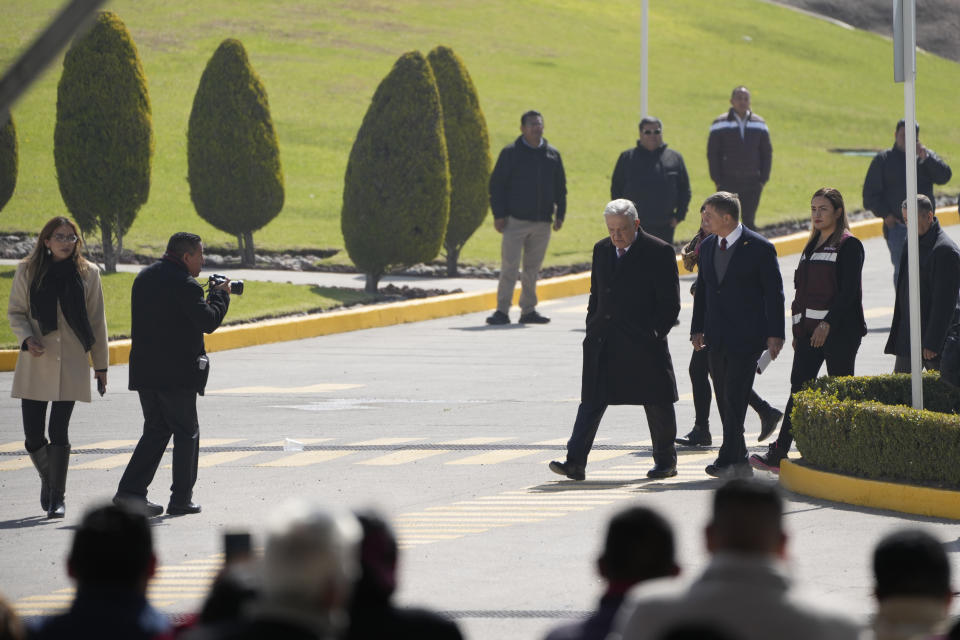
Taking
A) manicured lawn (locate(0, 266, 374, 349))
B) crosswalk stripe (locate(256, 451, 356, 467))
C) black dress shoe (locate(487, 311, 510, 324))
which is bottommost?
crosswalk stripe (locate(256, 451, 356, 467))

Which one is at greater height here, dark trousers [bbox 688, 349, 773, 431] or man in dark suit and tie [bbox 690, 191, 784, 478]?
man in dark suit and tie [bbox 690, 191, 784, 478]

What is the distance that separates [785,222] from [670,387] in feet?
60.1

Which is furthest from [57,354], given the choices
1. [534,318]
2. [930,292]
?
[534,318]

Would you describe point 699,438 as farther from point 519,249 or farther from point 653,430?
point 519,249

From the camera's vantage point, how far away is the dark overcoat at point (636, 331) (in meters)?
11.4

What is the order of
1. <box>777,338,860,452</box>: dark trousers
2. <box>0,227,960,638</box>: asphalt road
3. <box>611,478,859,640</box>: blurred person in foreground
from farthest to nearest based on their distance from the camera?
1. <box>777,338,860,452</box>: dark trousers
2. <box>0,227,960,638</box>: asphalt road
3. <box>611,478,859,640</box>: blurred person in foreground

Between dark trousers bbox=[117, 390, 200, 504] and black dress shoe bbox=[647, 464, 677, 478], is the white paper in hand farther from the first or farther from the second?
dark trousers bbox=[117, 390, 200, 504]

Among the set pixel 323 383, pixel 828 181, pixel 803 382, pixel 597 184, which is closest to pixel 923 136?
pixel 828 181

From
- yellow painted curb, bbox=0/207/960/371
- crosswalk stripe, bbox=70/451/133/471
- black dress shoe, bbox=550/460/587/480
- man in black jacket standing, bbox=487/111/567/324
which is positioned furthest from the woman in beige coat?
man in black jacket standing, bbox=487/111/567/324

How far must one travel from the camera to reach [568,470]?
1125 cm

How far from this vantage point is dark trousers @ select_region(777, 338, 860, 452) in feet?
37.7

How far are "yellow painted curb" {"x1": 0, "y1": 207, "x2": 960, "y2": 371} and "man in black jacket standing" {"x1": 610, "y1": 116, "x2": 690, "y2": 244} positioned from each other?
124 inches

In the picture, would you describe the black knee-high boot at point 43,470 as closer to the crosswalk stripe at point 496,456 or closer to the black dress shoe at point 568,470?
the crosswalk stripe at point 496,456

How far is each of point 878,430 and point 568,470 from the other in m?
2.05
